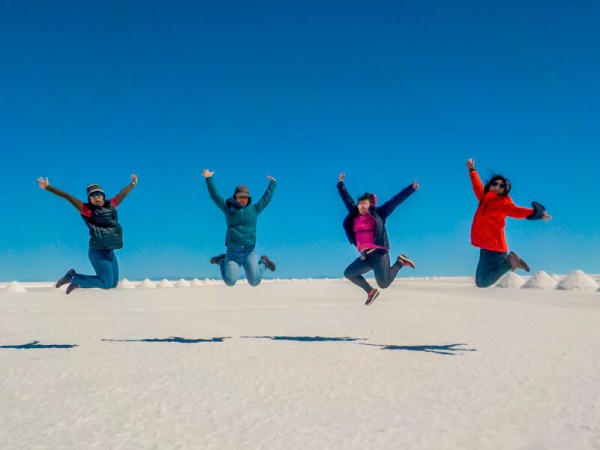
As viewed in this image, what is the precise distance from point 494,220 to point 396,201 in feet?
5.30

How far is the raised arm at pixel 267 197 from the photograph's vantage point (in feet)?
31.1

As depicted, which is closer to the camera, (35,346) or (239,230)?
(35,346)

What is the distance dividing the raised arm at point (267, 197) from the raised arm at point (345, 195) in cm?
132

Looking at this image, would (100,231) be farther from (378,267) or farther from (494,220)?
(494,220)

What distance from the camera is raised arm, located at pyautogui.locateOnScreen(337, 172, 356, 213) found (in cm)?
886

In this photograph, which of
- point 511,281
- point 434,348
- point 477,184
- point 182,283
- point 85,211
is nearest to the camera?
point 434,348

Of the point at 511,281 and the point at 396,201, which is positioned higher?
the point at 511,281

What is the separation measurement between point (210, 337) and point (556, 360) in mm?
5833

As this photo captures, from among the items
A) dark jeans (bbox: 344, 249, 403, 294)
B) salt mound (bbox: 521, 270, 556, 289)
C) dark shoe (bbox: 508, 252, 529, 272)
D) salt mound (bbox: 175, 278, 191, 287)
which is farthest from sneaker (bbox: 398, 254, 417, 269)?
salt mound (bbox: 175, 278, 191, 287)

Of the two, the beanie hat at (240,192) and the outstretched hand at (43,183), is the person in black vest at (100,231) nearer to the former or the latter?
the outstretched hand at (43,183)

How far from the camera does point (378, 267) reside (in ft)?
28.7

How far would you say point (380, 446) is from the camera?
12.2 ft

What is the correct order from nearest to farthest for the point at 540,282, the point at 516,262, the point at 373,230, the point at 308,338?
the point at 516,262 < the point at 373,230 < the point at 308,338 < the point at 540,282

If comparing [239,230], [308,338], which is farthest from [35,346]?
[308,338]
